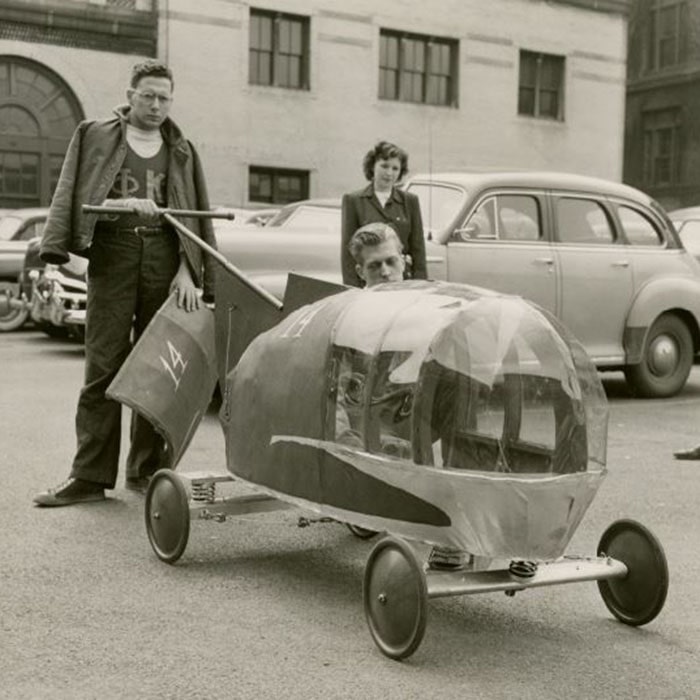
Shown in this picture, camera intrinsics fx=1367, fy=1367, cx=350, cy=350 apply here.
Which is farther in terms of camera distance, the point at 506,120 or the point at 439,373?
the point at 506,120

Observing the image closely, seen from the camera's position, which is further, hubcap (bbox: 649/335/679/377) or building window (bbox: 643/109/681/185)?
building window (bbox: 643/109/681/185)

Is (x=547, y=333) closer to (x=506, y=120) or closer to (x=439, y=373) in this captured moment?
(x=439, y=373)

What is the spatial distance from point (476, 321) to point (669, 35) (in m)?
40.9

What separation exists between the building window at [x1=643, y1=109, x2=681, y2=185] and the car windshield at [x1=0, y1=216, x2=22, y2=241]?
28.1 metres

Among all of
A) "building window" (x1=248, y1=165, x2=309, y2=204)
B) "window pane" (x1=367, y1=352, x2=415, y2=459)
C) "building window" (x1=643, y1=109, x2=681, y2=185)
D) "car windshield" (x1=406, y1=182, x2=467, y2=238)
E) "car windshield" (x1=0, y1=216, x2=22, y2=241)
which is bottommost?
"window pane" (x1=367, y1=352, x2=415, y2=459)

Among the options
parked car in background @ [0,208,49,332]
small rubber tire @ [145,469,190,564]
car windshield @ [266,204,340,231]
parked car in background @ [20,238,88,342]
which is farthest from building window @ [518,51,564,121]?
small rubber tire @ [145,469,190,564]

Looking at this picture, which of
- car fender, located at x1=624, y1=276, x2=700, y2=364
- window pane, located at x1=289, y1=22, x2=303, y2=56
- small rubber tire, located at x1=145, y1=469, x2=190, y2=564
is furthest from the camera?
window pane, located at x1=289, y1=22, x2=303, y2=56

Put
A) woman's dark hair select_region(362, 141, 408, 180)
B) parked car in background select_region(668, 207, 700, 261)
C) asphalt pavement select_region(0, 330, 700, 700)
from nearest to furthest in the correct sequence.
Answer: asphalt pavement select_region(0, 330, 700, 700)
woman's dark hair select_region(362, 141, 408, 180)
parked car in background select_region(668, 207, 700, 261)

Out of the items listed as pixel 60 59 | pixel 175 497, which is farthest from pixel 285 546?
pixel 60 59

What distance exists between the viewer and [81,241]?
6.57 meters

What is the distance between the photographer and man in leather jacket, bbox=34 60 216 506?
663 cm

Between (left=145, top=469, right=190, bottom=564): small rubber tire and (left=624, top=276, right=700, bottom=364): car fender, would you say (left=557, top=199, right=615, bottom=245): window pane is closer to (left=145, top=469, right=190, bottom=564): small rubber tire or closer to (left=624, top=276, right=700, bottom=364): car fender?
(left=624, top=276, right=700, bottom=364): car fender

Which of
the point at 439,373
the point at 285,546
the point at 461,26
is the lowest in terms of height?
the point at 285,546

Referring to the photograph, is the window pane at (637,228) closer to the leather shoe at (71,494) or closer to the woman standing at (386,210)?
the woman standing at (386,210)
